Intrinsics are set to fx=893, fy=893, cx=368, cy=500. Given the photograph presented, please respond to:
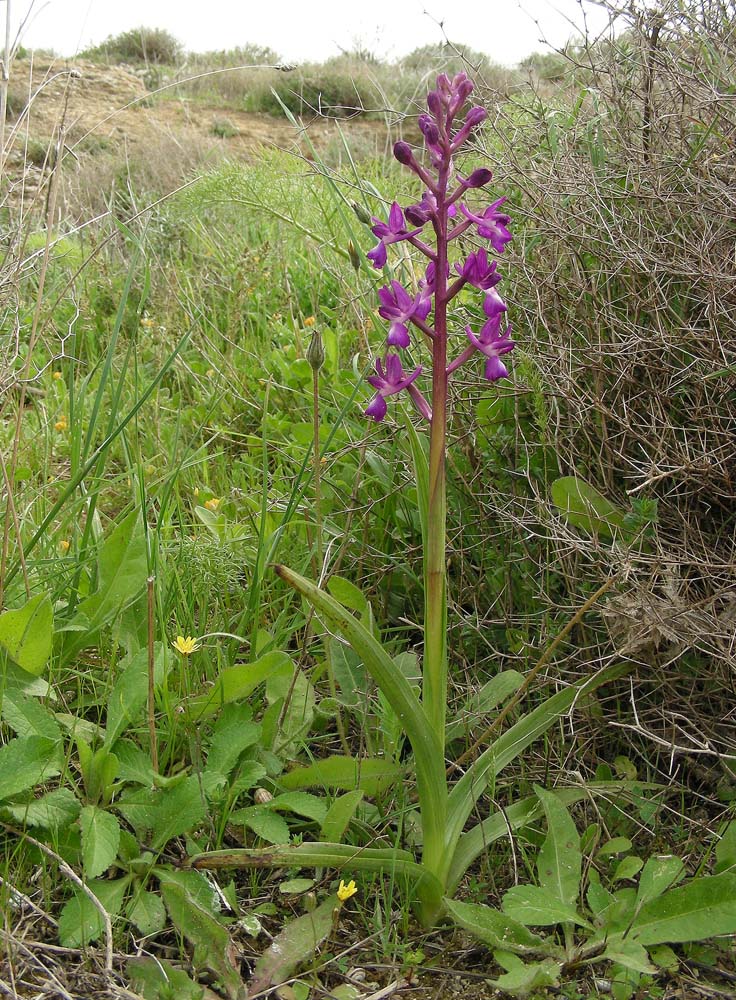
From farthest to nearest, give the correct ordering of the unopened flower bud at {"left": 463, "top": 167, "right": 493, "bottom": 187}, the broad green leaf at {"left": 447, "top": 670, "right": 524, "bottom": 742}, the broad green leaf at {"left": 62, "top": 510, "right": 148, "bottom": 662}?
the broad green leaf at {"left": 62, "top": 510, "right": 148, "bottom": 662}, the broad green leaf at {"left": 447, "top": 670, "right": 524, "bottom": 742}, the unopened flower bud at {"left": 463, "top": 167, "right": 493, "bottom": 187}

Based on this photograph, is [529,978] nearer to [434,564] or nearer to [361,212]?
[434,564]

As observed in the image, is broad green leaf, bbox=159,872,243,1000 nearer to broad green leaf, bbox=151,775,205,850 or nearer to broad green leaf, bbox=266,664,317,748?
broad green leaf, bbox=151,775,205,850

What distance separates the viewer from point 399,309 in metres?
1.29

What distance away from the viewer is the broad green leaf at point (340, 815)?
1.43 m

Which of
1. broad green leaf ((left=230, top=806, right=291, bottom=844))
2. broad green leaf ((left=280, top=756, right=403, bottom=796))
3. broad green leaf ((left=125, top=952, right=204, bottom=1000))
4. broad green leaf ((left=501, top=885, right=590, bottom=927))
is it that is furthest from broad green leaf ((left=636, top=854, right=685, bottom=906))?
broad green leaf ((left=125, top=952, right=204, bottom=1000))

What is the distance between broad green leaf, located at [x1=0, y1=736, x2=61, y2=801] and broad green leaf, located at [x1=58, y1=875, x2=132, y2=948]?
19cm

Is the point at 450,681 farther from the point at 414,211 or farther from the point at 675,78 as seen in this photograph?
the point at 675,78

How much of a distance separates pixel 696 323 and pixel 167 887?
53.9 inches

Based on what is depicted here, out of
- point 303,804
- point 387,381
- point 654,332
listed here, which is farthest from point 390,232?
point 303,804

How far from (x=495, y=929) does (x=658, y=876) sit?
10.8 inches

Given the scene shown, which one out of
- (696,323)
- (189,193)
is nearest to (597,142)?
(696,323)

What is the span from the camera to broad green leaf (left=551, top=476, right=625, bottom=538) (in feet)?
5.58

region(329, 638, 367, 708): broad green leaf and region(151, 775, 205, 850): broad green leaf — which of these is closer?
region(151, 775, 205, 850): broad green leaf

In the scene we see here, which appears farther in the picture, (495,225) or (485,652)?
(485,652)
